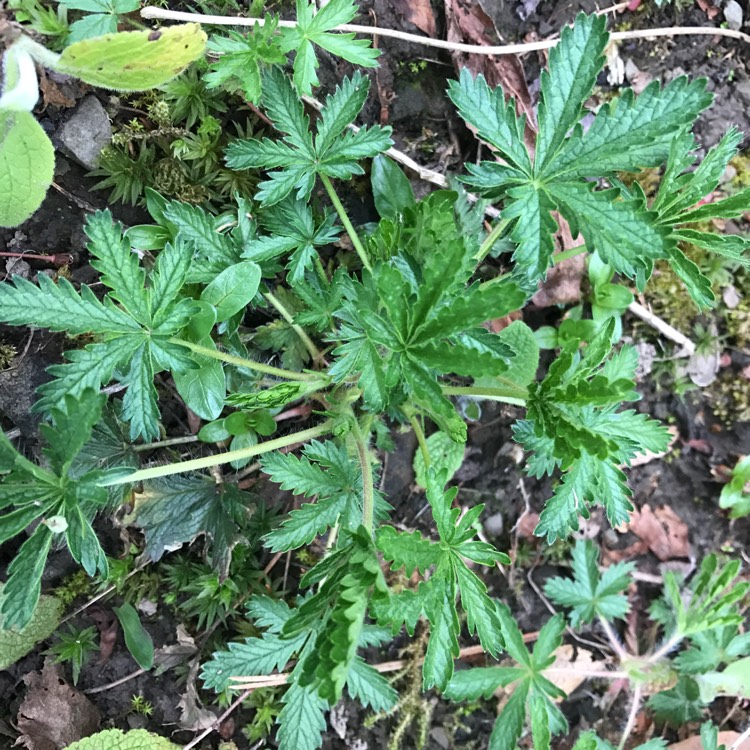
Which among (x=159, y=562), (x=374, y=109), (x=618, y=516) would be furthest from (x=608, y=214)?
(x=159, y=562)

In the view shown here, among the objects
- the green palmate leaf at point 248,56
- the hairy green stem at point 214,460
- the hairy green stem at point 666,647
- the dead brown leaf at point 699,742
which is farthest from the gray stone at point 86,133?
the dead brown leaf at point 699,742

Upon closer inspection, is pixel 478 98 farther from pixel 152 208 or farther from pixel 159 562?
pixel 159 562

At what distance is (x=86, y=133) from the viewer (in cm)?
207

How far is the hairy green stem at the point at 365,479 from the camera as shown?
70.4 inches

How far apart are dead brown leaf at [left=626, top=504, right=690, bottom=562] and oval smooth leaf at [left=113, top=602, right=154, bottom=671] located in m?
2.12

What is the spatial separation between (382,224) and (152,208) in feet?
2.59

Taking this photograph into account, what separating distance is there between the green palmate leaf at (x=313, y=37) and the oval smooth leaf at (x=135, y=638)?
183 centimetres

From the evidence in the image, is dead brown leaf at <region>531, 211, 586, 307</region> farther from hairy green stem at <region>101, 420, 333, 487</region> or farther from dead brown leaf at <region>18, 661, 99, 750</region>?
dead brown leaf at <region>18, 661, 99, 750</region>

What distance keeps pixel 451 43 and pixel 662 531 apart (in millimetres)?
2357

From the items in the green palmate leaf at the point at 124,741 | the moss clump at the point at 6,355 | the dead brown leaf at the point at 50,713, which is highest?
the moss clump at the point at 6,355

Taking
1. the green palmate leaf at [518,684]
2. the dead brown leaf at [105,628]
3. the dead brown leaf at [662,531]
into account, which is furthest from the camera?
the dead brown leaf at [662,531]

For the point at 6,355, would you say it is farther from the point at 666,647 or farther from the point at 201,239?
the point at 666,647

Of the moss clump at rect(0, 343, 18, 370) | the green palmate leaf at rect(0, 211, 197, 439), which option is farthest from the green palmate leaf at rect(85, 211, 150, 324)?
the moss clump at rect(0, 343, 18, 370)

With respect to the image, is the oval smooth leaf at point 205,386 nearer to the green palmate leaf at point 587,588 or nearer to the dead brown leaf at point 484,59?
the dead brown leaf at point 484,59
